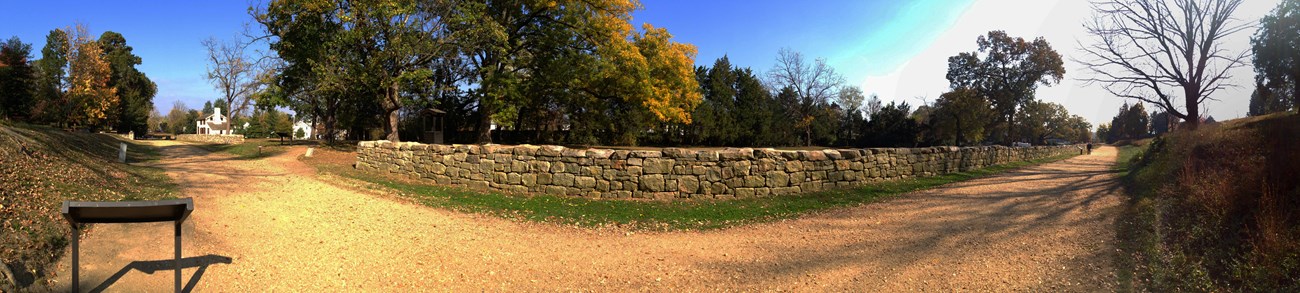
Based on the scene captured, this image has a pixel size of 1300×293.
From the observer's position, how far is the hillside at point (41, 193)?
4.29m

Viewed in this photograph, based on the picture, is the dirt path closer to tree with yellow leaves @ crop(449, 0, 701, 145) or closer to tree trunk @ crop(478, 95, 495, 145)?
tree with yellow leaves @ crop(449, 0, 701, 145)

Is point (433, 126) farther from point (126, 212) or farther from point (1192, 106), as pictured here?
point (1192, 106)

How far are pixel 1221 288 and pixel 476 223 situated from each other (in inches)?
307

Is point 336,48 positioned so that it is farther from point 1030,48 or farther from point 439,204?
point 1030,48

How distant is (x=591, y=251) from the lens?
5.85 metres

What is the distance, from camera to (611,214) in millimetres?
8273

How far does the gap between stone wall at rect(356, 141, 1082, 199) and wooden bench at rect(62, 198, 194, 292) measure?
675 cm

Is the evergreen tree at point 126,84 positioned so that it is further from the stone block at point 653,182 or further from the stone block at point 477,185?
the stone block at point 653,182

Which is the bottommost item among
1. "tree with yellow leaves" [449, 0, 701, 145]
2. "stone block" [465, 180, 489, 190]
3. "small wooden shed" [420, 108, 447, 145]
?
"stone block" [465, 180, 489, 190]

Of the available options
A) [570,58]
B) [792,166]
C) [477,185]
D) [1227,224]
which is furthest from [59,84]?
[1227,224]

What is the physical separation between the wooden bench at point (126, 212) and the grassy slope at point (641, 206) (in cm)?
418

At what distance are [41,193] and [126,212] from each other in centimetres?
398

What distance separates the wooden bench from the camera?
3723mm

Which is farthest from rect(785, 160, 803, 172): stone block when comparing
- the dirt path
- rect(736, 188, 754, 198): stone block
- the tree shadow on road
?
the tree shadow on road
